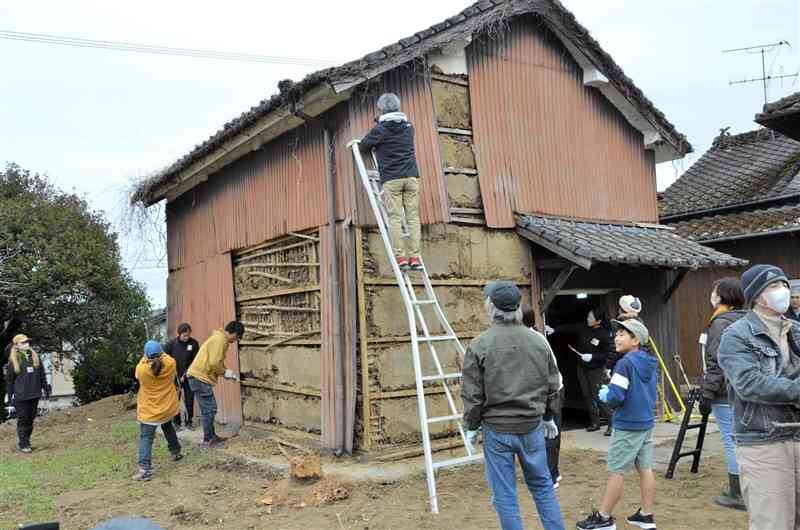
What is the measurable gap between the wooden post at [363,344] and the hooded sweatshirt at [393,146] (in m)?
0.96

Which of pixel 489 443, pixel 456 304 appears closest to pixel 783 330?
pixel 489 443

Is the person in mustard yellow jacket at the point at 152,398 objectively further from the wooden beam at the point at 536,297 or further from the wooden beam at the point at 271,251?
the wooden beam at the point at 536,297

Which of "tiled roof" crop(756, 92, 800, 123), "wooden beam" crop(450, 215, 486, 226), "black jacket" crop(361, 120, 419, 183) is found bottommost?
"wooden beam" crop(450, 215, 486, 226)

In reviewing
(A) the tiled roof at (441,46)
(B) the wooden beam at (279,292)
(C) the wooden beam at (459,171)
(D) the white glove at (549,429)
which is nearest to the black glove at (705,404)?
(D) the white glove at (549,429)

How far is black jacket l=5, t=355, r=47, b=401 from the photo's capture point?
34.0 feet

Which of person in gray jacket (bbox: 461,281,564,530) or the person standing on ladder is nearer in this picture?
person in gray jacket (bbox: 461,281,564,530)

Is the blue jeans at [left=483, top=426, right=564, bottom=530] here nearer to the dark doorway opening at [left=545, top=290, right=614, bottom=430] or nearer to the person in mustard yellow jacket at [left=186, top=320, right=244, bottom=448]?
the person in mustard yellow jacket at [left=186, top=320, right=244, bottom=448]

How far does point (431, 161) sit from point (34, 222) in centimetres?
1353

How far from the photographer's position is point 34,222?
1772 cm

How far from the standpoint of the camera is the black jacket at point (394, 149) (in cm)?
748

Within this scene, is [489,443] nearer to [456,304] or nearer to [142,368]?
[456,304]

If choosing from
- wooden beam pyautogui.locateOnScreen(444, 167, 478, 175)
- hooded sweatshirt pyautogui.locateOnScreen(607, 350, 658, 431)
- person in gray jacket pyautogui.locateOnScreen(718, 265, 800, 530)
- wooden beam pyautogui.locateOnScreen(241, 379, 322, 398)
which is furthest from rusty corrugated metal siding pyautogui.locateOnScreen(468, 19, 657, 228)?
person in gray jacket pyautogui.locateOnScreen(718, 265, 800, 530)

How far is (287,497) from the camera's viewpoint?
6578 mm

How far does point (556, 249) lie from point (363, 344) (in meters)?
2.78
